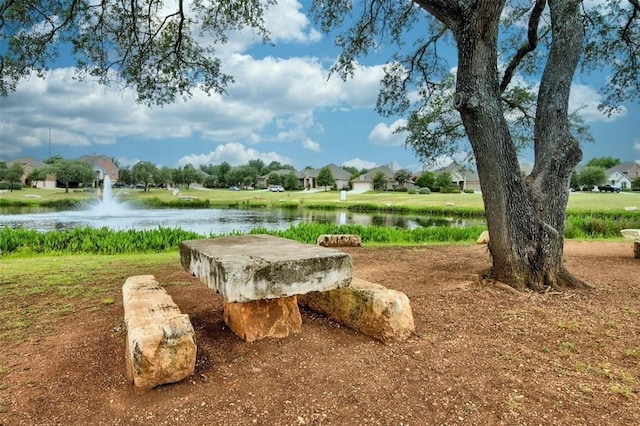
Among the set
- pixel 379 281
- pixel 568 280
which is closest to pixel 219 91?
pixel 379 281

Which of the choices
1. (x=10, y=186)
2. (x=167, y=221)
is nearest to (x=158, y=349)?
(x=167, y=221)

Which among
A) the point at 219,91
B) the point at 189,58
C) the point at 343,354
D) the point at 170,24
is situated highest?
the point at 170,24

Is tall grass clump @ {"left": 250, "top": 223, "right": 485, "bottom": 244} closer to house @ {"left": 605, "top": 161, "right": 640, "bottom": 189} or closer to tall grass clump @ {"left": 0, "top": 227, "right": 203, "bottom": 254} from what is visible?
tall grass clump @ {"left": 0, "top": 227, "right": 203, "bottom": 254}

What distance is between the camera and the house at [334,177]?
79.1 metres

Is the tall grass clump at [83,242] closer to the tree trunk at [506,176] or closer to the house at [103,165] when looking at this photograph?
the tree trunk at [506,176]

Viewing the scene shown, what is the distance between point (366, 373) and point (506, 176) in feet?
11.3

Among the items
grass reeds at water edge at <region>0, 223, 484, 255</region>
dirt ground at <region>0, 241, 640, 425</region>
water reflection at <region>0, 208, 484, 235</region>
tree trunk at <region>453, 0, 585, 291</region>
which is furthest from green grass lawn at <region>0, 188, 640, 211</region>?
dirt ground at <region>0, 241, 640, 425</region>

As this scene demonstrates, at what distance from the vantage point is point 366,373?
300 cm

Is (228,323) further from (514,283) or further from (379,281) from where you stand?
(514,283)

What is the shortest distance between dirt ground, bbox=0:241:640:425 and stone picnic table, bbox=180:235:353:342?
0.17 meters

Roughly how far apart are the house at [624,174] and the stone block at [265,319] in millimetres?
87422

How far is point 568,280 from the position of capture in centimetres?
536

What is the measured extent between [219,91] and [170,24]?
5.38 ft

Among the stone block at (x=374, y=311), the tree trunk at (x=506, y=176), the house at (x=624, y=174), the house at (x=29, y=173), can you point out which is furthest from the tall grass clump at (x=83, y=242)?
the house at (x=624, y=174)
